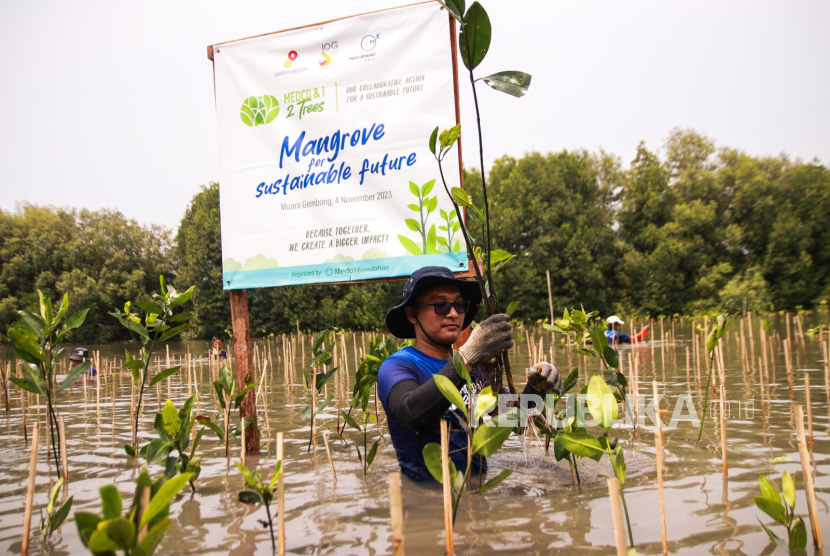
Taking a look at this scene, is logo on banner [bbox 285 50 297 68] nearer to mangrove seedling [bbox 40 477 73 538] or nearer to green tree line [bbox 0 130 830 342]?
mangrove seedling [bbox 40 477 73 538]

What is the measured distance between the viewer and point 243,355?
14.6 feet

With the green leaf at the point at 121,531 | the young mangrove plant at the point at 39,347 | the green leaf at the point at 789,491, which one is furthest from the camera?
the young mangrove plant at the point at 39,347

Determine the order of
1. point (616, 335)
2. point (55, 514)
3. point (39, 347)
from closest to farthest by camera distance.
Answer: point (55, 514)
point (39, 347)
point (616, 335)

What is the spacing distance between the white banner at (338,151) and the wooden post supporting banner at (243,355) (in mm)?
197

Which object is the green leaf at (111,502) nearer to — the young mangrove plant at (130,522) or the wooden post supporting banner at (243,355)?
the young mangrove plant at (130,522)

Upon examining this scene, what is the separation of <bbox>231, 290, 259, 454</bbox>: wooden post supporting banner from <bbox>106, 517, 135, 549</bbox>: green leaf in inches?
112

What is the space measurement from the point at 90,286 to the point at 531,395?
4292 cm

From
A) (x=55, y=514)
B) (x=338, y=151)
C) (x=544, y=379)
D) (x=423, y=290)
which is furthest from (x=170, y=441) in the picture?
(x=338, y=151)

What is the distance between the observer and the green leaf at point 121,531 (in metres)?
1.46

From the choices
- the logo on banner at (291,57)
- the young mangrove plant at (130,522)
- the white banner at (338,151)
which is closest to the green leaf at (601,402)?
the young mangrove plant at (130,522)

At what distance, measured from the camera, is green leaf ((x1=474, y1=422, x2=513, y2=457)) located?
7.23 ft

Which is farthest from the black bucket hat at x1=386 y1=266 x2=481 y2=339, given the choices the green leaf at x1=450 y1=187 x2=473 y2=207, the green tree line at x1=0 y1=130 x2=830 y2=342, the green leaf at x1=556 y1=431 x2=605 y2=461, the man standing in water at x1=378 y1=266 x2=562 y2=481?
the green tree line at x1=0 y1=130 x2=830 y2=342

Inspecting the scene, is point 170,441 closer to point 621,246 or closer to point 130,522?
point 130,522

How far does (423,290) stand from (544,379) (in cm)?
82
